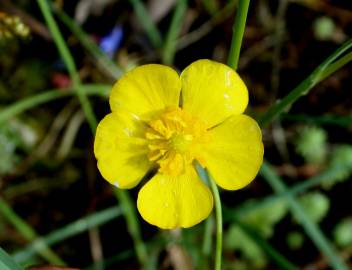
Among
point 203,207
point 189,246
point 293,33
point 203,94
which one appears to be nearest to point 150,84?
point 203,94

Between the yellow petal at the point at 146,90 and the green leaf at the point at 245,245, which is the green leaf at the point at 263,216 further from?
the yellow petal at the point at 146,90

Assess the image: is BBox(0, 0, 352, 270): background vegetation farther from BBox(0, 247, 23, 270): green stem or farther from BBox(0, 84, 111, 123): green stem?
BBox(0, 247, 23, 270): green stem

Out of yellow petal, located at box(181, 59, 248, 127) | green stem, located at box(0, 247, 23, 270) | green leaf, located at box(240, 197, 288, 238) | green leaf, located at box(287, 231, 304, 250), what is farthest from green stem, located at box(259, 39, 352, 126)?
green leaf, located at box(287, 231, 304, 250)

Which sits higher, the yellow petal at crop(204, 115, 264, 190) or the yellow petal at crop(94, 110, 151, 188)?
the yellow petal at crop(94, 110, 151, 188)

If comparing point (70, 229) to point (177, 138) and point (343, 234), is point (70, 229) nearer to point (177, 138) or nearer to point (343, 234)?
point (177, 138)

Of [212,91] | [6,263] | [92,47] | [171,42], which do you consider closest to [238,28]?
[212,91]

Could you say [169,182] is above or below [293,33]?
below

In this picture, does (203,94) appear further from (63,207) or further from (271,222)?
(63,207)
